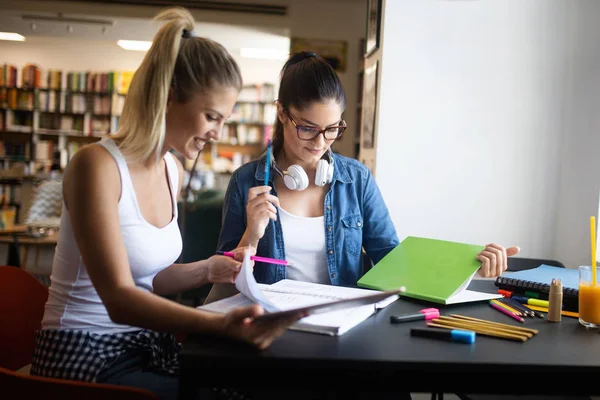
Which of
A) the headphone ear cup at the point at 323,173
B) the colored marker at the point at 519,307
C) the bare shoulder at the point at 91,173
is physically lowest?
the colored marker at the point at 519,307

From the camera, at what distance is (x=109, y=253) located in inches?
39.1

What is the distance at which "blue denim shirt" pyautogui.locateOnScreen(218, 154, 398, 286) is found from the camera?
1671 millimetres

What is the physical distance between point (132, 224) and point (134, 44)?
7623 millimetres

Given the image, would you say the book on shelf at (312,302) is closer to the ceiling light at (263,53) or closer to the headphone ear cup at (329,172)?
the headphone ear cup at (329,172)

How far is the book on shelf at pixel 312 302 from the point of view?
2.91 ft

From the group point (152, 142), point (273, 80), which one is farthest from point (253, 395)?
point (273, 80)

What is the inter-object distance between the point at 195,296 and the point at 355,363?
A: 3.35 meters

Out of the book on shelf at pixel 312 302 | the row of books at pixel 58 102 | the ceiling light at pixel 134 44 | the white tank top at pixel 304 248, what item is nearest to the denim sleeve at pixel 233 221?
the white tank top at pixel 304 248

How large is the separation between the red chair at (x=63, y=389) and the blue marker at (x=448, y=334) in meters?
0.48

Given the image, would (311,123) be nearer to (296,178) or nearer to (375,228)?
(296,178)

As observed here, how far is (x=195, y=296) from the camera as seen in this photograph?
4.02 metres

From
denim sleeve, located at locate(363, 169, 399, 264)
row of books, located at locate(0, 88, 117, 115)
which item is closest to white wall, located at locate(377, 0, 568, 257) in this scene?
denim sleeve, located at locate(363, 169, 399, 264)

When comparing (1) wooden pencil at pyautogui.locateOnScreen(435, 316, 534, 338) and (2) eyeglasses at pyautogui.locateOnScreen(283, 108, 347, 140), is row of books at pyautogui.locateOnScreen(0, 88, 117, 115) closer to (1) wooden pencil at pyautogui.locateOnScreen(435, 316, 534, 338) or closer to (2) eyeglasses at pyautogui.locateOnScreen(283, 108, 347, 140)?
(2) eyeglasses at pyautogui.locateOnScreen(283, 108, 347, 140)

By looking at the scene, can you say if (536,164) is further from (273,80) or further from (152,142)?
(273,80)
